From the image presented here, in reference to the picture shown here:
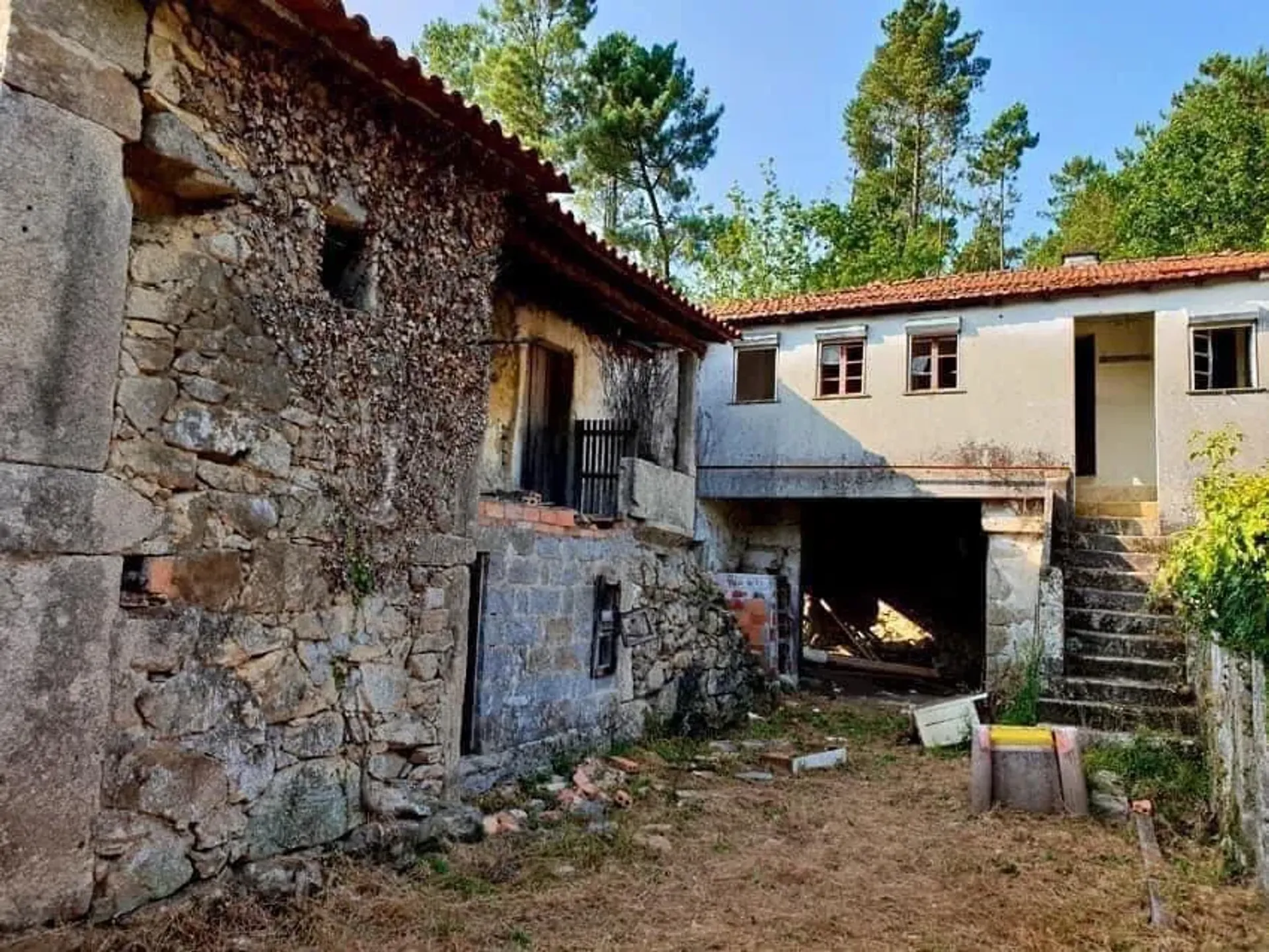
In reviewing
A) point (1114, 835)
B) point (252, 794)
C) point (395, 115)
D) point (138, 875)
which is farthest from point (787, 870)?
point (395, 115)

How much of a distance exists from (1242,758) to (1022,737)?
5.73ft

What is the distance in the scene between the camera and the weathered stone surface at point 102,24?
137 inches

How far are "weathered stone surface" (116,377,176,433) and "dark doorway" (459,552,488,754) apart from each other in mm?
2850

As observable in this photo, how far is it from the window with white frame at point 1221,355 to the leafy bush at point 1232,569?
16.8ft

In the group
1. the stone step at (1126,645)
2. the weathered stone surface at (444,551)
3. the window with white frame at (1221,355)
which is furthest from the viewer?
the window with white frame at (1221,355)

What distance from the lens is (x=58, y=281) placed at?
3500mm

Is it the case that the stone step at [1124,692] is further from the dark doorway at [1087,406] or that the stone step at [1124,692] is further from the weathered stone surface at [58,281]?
the weathered stone surface at [58,281]

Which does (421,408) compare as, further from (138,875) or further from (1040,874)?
(1040,874)

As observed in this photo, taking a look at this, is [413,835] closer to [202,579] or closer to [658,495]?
[202,579]

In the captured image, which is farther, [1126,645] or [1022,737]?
[1126,645]

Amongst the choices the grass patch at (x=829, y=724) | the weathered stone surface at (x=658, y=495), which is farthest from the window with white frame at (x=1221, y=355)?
the weathered stone surface at (x=658, y=495)

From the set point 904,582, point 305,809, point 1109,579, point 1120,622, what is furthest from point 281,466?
point 904,582

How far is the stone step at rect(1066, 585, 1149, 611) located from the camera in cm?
991

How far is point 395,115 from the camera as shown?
5102 mm
